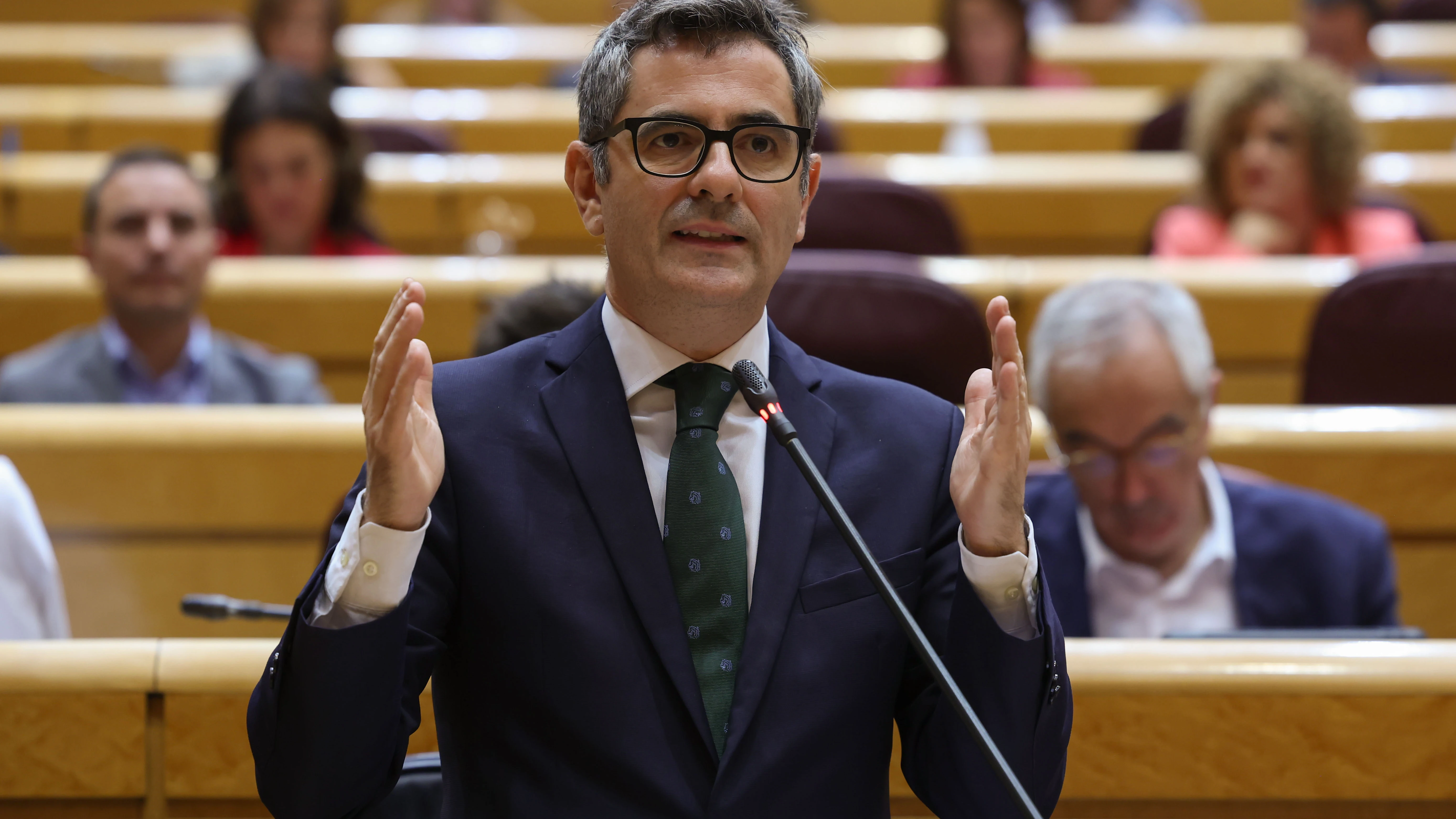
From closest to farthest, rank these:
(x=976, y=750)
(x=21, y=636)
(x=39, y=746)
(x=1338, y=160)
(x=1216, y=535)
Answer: (x=976, y=750)
(x=39, y=746)
(x=21, y=636)
(x=1216, y=535)
(x=1338, y=160)

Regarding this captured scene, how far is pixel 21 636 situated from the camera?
0.99 metres

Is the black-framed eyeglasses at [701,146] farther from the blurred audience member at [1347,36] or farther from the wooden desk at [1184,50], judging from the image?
the wooden desk at [1184,50]

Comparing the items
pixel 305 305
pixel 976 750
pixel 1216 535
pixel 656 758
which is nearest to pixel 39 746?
pixel 656 758

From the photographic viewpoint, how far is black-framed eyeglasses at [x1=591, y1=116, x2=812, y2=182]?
0.62 metres

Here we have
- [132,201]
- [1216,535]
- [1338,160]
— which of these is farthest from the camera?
[1338,160]

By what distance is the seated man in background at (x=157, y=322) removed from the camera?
58.5 inches

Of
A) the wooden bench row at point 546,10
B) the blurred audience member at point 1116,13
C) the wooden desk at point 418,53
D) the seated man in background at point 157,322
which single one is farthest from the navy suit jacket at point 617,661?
the wooden bench row at point 546,10

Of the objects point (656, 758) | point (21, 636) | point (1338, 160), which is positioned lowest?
point (21, 636)

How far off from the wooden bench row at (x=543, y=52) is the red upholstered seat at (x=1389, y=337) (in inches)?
A: 62.0

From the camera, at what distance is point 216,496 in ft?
3.88

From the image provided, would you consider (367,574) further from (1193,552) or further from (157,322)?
(157,322)

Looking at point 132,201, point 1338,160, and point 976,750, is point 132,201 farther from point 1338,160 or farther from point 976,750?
point 1338,160

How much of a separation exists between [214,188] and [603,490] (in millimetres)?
1422

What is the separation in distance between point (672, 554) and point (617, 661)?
53 mm
